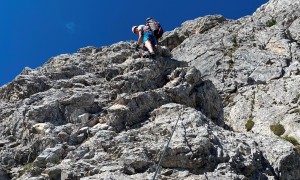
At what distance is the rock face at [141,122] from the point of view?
1517 cm

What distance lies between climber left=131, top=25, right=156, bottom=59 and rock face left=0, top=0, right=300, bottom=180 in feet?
2.35

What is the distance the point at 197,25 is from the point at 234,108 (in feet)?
65.6

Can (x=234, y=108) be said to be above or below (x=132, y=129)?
above

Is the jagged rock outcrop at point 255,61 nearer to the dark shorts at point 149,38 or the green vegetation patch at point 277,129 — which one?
the green vegetation patch at point 277,129

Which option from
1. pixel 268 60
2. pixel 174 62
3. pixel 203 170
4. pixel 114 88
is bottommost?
pixel 203 170

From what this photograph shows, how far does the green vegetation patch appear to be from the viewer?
2748 centimetres

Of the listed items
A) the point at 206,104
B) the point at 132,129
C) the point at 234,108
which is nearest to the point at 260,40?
the point at 234,108

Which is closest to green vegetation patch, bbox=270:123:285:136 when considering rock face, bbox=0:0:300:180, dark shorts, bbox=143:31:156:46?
rock face, bbox=0:0:300:180

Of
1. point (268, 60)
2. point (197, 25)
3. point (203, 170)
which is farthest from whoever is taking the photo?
point (197, 25)

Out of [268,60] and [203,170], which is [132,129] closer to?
[203,170]

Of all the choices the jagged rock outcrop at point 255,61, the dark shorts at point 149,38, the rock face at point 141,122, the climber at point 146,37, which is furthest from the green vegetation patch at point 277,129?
the dark shorts at point 149,38

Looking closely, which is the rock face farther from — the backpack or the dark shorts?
the backpack

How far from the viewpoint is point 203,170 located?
1491 centimetres

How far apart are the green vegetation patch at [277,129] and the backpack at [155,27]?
31.9ft
